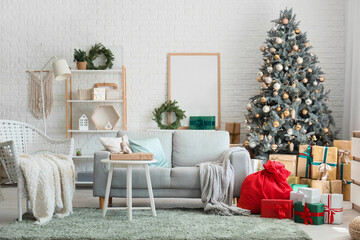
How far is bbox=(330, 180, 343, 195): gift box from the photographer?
5348mm

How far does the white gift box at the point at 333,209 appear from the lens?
3.92m

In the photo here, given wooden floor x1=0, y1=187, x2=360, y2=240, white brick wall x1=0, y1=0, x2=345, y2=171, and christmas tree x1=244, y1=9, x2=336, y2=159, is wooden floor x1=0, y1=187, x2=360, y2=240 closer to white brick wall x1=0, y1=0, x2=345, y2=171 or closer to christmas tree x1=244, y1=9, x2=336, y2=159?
christmas tree x1=244, y1=9, x2=336, y2=159

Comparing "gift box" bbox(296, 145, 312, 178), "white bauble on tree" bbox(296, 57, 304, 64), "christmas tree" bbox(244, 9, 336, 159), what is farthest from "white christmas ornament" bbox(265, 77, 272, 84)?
"gift box" bbox(296, 145, 312, 178)

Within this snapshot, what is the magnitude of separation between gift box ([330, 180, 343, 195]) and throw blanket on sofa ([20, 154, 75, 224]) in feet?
10.1

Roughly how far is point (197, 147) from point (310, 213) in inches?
61.4

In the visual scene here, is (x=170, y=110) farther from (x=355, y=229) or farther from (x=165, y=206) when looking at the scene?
(x=355, y=229)

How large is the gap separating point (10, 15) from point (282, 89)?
4.03m

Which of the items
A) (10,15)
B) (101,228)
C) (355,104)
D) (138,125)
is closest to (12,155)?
(101,228)

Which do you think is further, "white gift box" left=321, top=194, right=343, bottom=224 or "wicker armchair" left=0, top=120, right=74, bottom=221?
"wicker armchair" left=0, top=120, right=74, bottom=221

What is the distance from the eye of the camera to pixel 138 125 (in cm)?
647

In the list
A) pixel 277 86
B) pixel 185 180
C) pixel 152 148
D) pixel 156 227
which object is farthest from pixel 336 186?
pixel 156 227

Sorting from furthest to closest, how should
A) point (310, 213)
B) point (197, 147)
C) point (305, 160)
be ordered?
point (305, 160), point (197, 147), point (310, 213)

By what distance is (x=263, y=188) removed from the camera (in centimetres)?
424

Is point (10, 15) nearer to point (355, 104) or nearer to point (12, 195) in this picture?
point (12, 195)
